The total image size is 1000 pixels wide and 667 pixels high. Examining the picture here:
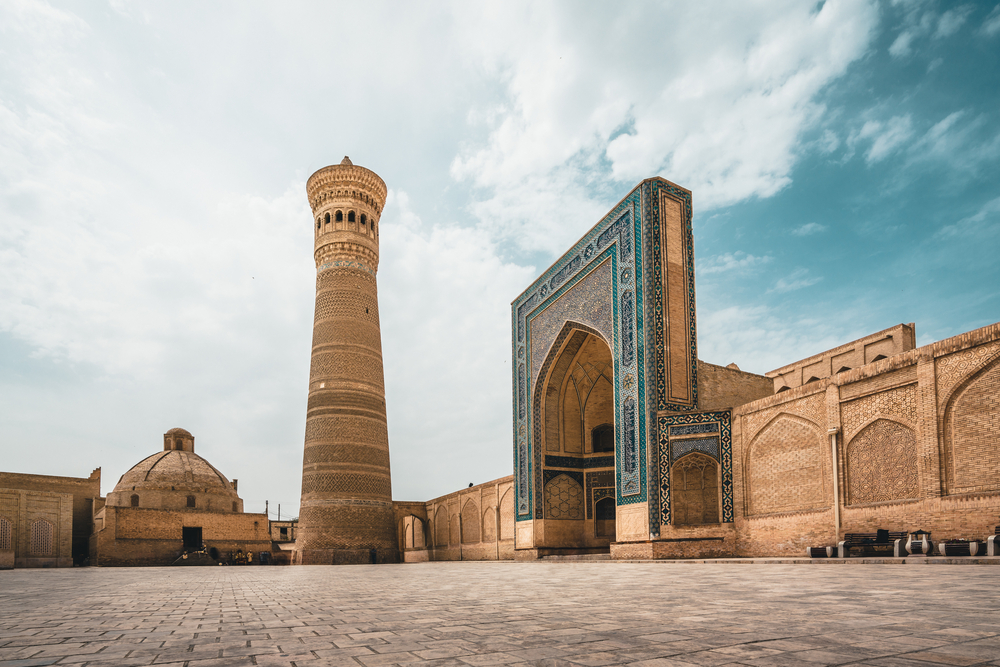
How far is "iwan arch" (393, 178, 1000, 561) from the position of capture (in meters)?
7.45

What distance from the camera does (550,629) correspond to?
238 centimetres

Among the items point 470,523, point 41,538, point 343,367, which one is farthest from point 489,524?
point 41,538

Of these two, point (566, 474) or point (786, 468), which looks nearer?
point (786, 468)

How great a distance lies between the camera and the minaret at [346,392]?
1922cm

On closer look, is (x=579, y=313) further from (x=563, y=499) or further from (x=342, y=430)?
(x=342, y=430)

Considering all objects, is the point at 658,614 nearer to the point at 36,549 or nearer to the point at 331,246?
the point at 331,246

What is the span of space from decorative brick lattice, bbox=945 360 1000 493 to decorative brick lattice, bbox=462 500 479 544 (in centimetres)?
1390

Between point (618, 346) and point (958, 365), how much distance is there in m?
5.62

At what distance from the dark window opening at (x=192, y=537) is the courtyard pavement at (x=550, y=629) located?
1999 cm

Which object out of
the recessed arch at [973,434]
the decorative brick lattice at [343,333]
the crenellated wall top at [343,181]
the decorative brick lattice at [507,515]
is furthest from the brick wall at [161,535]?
the recessed arch at [973,434]

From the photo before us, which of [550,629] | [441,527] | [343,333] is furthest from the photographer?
[441,527]

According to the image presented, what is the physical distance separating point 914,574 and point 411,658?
4274 mm

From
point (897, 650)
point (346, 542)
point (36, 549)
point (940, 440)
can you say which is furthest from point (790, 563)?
point (36, 549)

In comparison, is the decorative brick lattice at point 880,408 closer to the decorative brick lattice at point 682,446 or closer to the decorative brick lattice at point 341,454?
the decorative brick lattice at point 682,446
